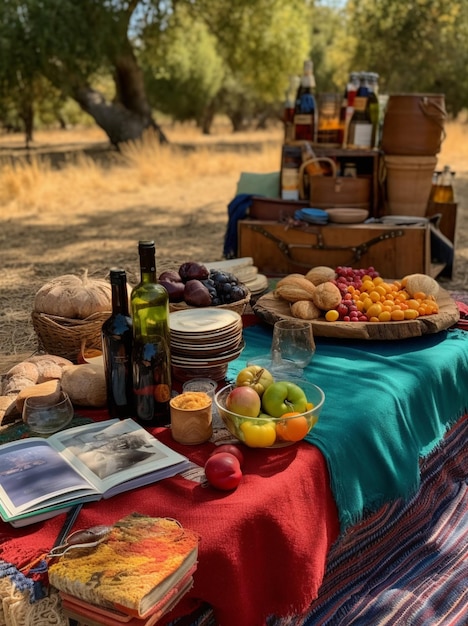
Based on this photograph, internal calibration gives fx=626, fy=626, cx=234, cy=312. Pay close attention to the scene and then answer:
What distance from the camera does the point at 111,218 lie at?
29.0 ft

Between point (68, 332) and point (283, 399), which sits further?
point (68, 332)

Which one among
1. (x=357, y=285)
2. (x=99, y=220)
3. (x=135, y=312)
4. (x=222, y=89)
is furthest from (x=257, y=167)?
(x=222, y=89)

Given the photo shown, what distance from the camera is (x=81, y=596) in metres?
1.25

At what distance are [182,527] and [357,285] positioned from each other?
1.71 m

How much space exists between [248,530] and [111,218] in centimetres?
775

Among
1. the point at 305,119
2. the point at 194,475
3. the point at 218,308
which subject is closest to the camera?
the point at 194,475

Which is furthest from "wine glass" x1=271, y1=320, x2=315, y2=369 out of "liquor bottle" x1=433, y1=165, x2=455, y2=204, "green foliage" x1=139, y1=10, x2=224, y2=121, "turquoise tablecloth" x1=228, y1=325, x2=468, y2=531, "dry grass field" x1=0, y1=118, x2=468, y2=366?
"green foliage" x1=139, y1=10, x2=224, y2=121

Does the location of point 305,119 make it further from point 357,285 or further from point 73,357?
point 73,357

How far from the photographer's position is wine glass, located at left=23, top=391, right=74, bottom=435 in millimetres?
1858

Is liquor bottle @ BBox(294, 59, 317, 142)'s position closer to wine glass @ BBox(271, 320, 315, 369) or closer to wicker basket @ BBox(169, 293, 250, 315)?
wicker basket @ BBox(169, 293, 250, 315)

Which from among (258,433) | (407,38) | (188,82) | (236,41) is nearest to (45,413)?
(258,433)

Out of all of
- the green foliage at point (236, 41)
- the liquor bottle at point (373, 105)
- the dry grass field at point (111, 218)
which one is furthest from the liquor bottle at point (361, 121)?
the green foliage at point (236, 41)

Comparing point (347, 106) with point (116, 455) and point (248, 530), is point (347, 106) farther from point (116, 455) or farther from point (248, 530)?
point (248, 530)

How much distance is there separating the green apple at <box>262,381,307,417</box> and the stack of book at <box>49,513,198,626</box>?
468 mm
